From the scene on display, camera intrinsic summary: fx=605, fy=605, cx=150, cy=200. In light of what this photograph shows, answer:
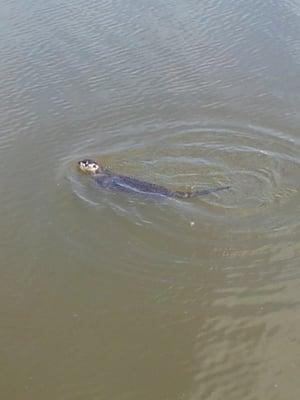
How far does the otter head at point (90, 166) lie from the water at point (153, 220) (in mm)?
182

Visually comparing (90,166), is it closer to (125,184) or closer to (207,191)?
(125,184)

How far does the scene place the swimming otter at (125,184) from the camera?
1149cm

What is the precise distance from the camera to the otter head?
12.1 meters

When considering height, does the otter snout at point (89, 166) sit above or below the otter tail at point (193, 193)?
above

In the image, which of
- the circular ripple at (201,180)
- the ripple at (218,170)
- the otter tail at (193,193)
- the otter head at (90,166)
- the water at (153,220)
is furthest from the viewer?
the otter head at (90,166)

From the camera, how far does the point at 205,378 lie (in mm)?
8578

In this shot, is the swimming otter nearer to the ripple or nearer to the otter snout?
the otter snout

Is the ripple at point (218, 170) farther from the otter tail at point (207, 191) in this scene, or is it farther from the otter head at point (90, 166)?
the otter head at point (90, 166)

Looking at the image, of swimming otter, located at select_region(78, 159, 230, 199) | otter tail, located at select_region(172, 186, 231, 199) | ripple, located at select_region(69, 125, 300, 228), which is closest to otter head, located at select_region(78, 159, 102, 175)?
swimming otter, located at select_region(78, 159, 230, 199)

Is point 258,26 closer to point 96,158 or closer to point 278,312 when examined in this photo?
point 96,158

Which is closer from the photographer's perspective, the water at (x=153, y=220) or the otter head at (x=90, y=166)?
the water at (x=153, y=220)

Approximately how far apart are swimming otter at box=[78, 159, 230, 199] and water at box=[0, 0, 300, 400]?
19 centimetres

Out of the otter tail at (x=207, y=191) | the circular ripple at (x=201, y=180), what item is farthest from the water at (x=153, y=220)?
the otter tail at (x=207, y=191)

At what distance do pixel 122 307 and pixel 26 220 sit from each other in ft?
9.46
